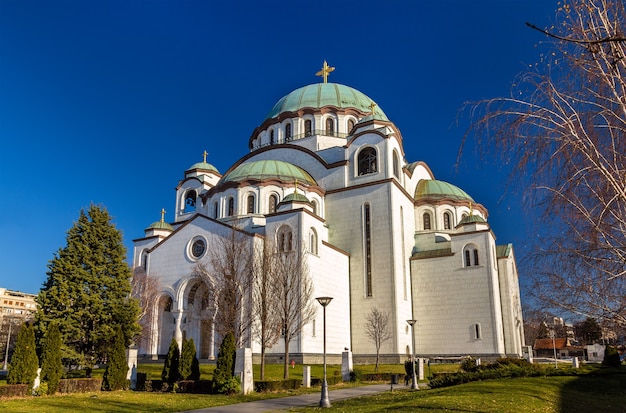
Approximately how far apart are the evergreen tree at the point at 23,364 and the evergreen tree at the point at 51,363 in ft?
1.20

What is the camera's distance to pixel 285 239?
1234 inches

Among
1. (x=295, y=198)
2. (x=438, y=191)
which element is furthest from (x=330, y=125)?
(x=295, y=198)

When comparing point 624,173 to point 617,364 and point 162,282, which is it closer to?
point 617,364

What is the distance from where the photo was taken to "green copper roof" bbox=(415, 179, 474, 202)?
1601 inches

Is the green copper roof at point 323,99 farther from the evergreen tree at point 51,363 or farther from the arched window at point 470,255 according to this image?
the evergreen tree at point 51,363

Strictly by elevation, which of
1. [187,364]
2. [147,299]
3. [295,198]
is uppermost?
[295,198]

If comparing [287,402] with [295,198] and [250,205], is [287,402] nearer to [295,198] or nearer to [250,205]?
[295,198]

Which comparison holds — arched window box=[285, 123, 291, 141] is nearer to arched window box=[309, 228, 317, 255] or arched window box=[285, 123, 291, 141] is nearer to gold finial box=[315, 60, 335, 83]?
gold finial box=[315, 60, 335, 83]

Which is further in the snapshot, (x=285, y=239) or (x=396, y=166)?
(x=396, y=166)

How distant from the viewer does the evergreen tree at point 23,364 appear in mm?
17109

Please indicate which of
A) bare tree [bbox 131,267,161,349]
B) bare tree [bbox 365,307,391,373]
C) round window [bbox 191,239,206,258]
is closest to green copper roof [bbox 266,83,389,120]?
round window [bbox 191,239,206,258]

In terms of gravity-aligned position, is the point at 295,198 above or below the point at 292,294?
above

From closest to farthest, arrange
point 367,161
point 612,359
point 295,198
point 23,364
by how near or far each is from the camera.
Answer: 1. point 23,364
2. point 612,359
3. point 295,198
4. point 367,161

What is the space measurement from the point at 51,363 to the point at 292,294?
11.8 m
